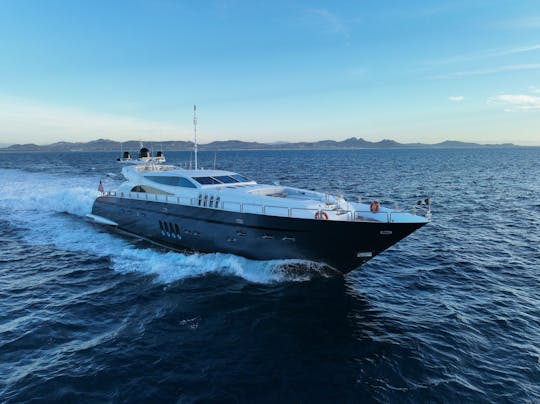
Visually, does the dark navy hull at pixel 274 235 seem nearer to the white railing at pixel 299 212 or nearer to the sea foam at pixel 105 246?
the white railing at pixel 299 212

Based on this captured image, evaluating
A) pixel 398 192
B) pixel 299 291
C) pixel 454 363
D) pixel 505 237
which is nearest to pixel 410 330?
pixel 454 363

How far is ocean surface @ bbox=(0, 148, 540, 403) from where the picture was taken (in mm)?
8312

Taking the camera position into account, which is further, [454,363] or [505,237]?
[505,237]

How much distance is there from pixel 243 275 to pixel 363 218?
583cm

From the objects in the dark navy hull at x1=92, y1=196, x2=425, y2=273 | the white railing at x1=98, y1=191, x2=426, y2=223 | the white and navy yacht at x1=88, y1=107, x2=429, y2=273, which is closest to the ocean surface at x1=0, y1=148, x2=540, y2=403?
the dark navy hull at x1=92, y1=196, x2=425, y2=273

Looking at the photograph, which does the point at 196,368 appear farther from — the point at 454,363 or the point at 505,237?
the point at 505,237

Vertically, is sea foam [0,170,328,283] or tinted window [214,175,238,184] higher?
tinted window [214,175,238,184]

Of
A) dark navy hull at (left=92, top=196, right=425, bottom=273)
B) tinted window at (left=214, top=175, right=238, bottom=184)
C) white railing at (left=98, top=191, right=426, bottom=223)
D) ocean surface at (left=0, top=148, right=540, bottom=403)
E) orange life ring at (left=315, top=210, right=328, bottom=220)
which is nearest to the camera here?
ocean surface at (left=0, top=148, right=540, bottom=403)

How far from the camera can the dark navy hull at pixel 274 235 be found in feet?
42.9

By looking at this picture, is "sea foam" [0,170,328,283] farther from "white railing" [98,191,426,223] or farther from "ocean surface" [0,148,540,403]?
"white railing" [98,191,426,223]

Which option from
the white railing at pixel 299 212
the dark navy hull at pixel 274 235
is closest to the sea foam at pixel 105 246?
the dark navy hull at pixel 274 235

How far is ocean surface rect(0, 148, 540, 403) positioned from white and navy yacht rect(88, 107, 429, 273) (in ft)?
3.19

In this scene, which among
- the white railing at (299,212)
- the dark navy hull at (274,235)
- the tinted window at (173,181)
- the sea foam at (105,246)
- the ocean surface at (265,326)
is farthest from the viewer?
the tinted window at (173,181)

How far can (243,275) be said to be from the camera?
14.7 m
